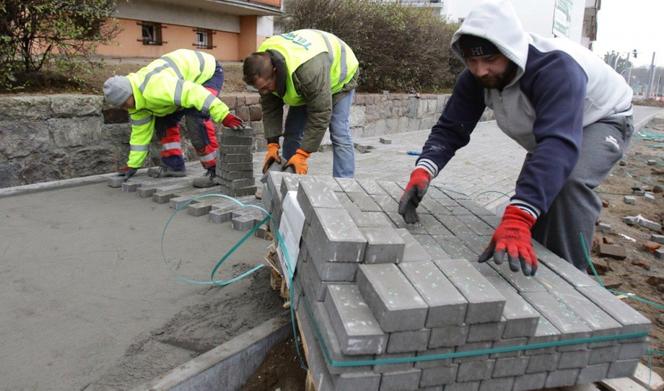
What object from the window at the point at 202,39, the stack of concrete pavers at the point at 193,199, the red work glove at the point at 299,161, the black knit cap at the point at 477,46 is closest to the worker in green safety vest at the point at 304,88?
the red work glove at the point at 299,161

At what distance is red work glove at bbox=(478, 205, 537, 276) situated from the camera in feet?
6.68

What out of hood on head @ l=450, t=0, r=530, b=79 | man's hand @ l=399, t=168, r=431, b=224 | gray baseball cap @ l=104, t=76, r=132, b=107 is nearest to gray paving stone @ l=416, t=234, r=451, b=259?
man's hand @ l=399, t=168, r=431, b=224

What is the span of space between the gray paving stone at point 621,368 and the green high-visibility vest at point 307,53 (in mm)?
2922

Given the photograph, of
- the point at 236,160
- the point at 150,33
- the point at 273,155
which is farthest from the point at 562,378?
the point at 150,33

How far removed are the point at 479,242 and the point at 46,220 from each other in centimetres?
383

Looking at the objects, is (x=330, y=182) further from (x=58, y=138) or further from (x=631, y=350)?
(x=58, y=138)

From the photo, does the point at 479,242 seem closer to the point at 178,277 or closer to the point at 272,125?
the point at 178,277

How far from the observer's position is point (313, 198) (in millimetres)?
2084

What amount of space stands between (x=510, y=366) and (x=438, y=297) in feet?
1.62

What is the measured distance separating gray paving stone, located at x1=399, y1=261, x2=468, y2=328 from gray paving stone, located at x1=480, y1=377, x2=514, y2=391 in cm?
38

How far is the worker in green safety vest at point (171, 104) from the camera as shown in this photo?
4.91 m

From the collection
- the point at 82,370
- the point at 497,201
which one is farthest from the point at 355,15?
the point at 82,370

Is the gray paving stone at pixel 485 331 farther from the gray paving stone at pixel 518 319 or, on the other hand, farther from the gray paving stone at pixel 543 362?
the gray paving stone at pixel 543 362

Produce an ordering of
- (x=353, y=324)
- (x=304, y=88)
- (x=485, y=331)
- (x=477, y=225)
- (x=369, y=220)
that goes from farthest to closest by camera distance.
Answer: (x=304, y=88) < (x=477, y=225) < (x=369, y=220) < (x=485, y=331) < (x=353, y=324)
